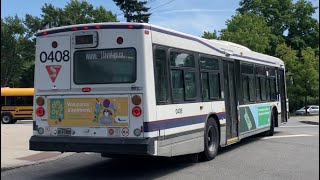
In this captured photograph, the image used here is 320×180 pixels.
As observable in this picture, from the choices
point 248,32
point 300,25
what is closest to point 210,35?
point 248,32

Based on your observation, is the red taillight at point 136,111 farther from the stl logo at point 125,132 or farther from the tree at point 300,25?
the tree at point 300,25

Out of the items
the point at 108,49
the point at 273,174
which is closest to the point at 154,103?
the point at 108,49

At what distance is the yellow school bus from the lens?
35.5 meters

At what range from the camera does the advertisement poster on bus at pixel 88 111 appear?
28.9 ft

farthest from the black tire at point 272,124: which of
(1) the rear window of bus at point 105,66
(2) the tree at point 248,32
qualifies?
(2) the tree at point 248,32

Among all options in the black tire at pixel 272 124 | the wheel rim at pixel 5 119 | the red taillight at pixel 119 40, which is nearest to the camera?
the red taillight at pixel 119 40

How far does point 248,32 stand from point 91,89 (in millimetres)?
40542

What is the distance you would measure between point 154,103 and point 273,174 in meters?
2.72

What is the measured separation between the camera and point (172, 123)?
941cm

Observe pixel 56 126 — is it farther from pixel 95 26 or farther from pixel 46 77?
pixel 95 26

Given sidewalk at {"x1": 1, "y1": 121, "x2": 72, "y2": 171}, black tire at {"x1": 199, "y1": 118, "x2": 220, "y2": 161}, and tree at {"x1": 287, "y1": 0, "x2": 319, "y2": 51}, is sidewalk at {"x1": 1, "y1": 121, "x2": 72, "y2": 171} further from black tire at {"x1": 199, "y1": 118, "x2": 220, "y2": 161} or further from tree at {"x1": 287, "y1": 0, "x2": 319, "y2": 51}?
tree at {"x1": 287, "y1": 0, "x2": 319, "y2": 51}

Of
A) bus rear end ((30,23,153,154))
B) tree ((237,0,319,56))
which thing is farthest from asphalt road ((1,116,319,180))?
tree ((237,0,319,56))

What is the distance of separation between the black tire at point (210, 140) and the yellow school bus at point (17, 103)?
26.2 meters

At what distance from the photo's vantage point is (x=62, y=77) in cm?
942
